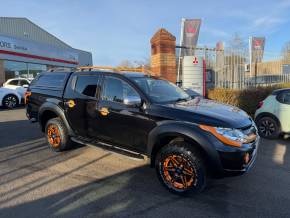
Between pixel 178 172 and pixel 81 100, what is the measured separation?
2422mm

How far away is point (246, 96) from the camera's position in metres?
9.96

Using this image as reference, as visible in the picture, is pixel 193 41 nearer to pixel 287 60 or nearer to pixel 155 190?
pixel 287 60

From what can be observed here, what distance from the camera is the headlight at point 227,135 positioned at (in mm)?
3688

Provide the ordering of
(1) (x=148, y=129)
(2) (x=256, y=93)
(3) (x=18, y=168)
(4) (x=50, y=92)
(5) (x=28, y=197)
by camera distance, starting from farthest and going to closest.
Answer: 1. (2) (x=256, y=93)
2. (4) (x=50, y=92)
3. (3) (x=18, y=168)
4. (1) (x=148, y=129)
5. (5) (x=28, y=197)

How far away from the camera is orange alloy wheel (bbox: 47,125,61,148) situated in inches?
235

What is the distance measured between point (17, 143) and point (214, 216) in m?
5.24

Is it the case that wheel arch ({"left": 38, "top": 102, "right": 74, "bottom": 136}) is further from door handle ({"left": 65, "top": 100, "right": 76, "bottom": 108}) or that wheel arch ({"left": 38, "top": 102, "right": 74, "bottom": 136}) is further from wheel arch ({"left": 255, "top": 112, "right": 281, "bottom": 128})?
wheel arch ({"left": 255, "top": 112, "right": 281, "bottom": 128})

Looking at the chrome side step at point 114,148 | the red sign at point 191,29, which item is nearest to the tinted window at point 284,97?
the chrome side step at point 114,148

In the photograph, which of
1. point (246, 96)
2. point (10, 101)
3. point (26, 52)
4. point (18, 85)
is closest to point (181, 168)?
point (246, 96)

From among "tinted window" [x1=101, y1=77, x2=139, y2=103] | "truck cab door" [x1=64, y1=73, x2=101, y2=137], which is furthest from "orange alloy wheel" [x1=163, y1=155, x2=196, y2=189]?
"truck cab door" [x1=64, y1=73, x2=101, y2=137]

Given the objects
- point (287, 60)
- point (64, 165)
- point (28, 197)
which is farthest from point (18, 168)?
point (287, 60)

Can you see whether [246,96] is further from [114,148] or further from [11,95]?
[11,95]

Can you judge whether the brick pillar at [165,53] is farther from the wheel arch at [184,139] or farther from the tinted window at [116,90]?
the wheel arch at [184,139]

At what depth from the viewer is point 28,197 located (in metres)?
3.91
